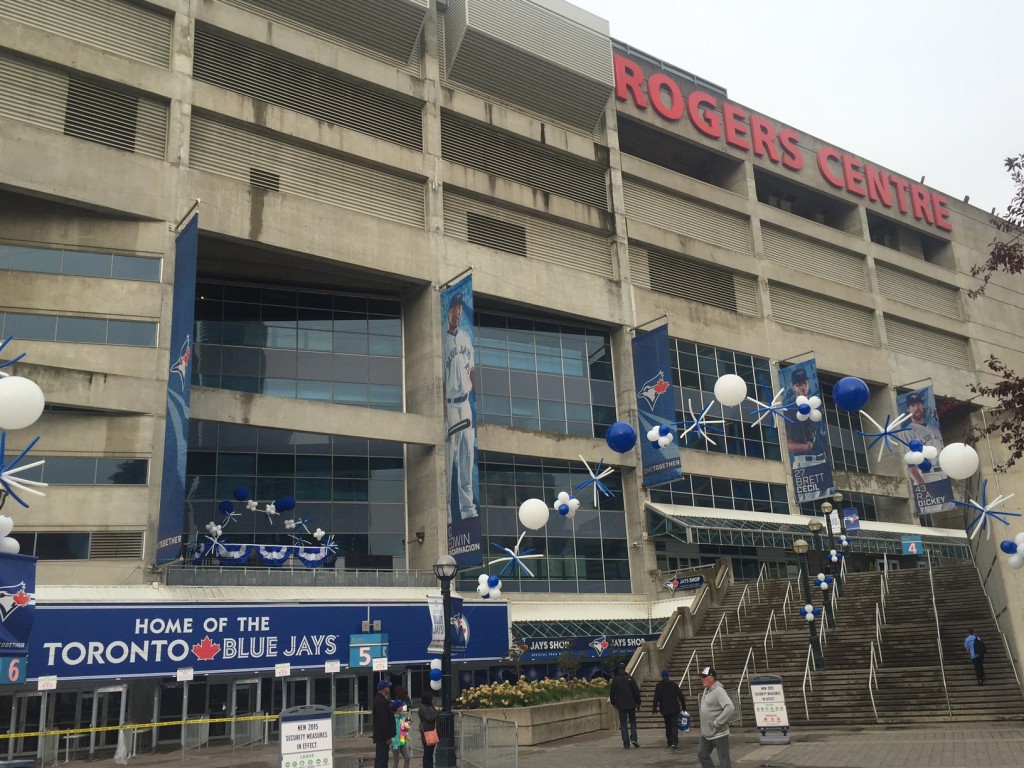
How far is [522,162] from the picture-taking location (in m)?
45.7

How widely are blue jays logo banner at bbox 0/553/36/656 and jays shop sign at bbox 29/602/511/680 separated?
1320 cm

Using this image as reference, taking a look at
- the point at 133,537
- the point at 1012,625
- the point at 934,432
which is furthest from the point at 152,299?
the point at 934,432

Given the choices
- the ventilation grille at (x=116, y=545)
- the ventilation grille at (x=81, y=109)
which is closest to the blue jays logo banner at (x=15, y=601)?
the ventilation grille at (x=116, y=545)

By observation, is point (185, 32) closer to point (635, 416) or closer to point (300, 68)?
point (300, 68)

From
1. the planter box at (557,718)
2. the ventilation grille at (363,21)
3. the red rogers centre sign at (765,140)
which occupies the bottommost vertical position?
the planter box at (557,718)

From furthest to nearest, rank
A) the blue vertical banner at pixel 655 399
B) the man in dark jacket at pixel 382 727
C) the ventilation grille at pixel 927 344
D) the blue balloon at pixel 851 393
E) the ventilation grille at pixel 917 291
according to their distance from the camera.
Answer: the ventilation grille at pixel 917 291, the ventilation grille at pixel 927 344, the blue vertical banner at pixel 655 399, the blue balloon at pixel 851 393, the man in dark jacket at pixel 382 727

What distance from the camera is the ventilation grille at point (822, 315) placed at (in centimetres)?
5528

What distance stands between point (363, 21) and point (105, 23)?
35.4 ft

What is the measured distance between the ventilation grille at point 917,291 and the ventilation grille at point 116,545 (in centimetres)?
4859

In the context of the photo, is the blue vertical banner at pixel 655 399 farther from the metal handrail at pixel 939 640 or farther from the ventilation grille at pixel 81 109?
the ventilation grille at pixel 81 109

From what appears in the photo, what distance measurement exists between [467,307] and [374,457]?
7609 millimetres

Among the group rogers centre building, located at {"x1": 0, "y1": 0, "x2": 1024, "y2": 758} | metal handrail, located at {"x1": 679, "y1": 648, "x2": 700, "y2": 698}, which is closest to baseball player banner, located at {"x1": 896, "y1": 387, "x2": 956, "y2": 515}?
rogers centre building, located at {"x1": 0, "y1": 0, "x2": 1024, "y2": 758}

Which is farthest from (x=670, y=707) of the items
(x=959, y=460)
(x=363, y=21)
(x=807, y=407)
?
(x=363, y=21)

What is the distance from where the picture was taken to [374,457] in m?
39.3
